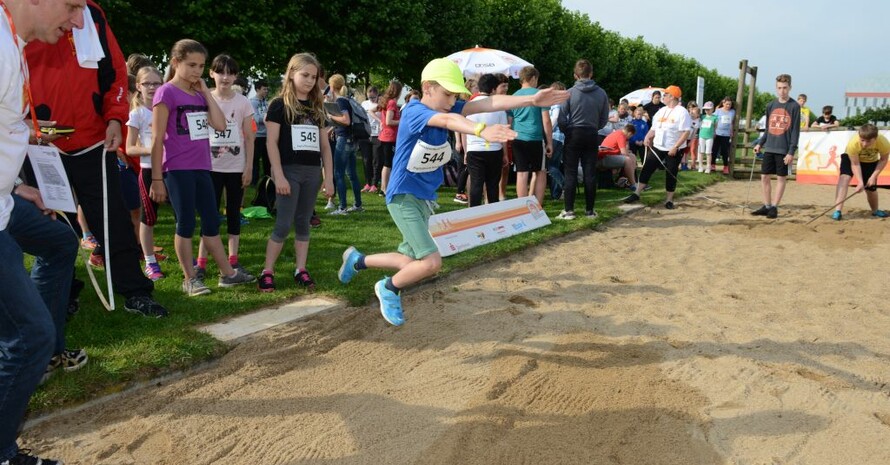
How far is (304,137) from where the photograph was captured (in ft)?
15.9

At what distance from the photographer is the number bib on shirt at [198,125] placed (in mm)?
4602

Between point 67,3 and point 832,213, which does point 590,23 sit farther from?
point 67,3

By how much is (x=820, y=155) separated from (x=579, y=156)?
8.63m

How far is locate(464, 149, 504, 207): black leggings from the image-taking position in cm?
811

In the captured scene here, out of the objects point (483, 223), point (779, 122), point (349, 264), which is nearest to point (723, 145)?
point (779, 122)

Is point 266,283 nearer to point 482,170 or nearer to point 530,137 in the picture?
point 482,170

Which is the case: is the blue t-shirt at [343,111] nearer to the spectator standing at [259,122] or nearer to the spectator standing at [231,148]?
the spectator standing at [259,122]

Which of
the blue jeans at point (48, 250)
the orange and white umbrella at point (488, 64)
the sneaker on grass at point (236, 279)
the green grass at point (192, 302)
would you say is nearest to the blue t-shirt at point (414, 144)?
the green grass at point (192, 302)

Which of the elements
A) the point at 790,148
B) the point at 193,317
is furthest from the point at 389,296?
the point at 790,148

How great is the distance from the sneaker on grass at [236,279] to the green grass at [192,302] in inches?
3.7

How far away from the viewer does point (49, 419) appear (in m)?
3.08

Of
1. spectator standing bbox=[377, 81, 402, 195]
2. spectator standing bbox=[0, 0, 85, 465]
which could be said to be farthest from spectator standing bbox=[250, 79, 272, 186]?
spectator standing bbox=[0, 0, 85, 465]

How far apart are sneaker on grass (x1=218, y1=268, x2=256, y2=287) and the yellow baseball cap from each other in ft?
8.10

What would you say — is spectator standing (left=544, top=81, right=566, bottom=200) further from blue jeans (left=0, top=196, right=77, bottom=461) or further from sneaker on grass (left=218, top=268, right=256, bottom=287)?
blue jeans (left=0, top=196, right=77, bottom=461)
